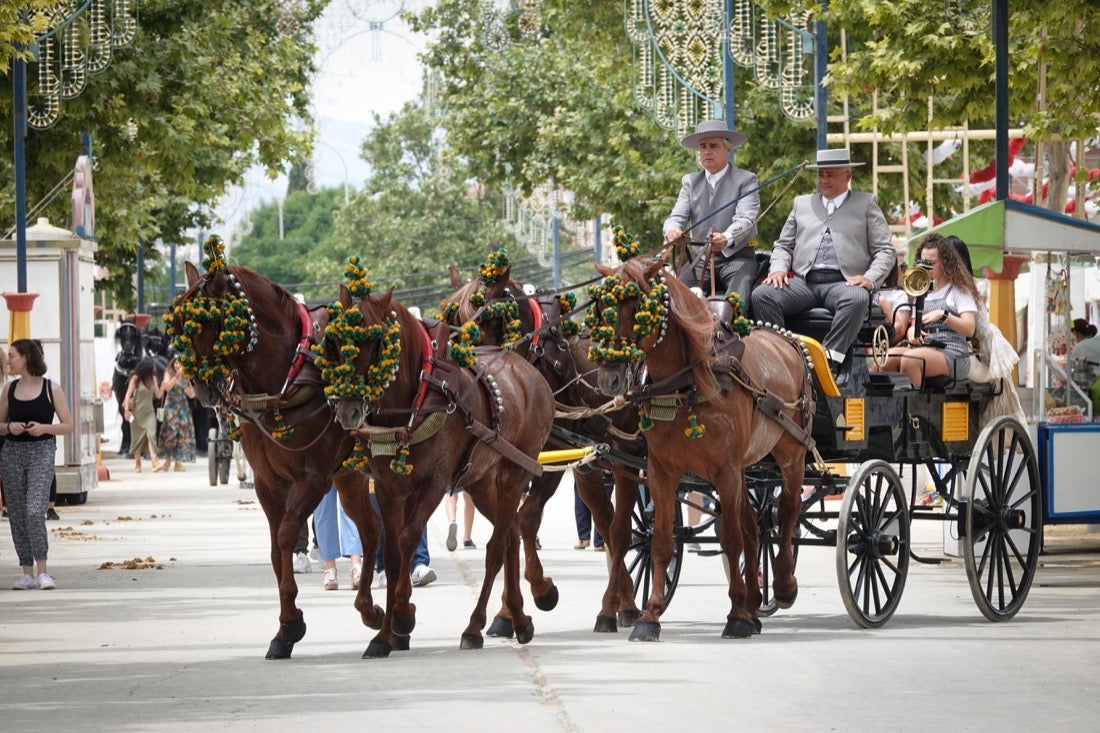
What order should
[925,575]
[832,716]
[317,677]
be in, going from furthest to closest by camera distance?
[925,575] < [317,677] < [832,716]

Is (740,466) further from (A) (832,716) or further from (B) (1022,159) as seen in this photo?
(B) (1022,159)

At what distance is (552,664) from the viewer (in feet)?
37.1

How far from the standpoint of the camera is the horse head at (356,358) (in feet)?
37.1

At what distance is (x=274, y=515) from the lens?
1210cm

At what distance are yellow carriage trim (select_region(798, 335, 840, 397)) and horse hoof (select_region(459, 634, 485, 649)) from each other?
9.43ft

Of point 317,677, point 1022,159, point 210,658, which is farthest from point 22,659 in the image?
point 1022,159

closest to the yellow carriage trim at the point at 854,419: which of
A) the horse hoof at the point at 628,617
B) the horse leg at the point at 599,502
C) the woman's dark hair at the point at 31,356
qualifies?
the horse leg at the point at 599,502

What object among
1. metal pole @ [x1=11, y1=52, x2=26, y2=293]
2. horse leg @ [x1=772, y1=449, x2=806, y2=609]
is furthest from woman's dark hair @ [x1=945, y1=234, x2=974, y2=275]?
metal pole @ [x1=11, y1=52, x2=26, y2=293]

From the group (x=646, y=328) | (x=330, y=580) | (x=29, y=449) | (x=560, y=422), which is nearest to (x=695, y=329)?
(x=646, y=328)

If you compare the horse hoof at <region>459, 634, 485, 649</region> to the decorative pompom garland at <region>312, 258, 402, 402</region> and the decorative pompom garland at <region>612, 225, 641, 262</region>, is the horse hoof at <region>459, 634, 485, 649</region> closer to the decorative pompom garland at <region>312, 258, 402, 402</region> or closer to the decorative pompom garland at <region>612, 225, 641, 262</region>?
the decorative pompom garland at <region>312, 258, 402, 402</region>

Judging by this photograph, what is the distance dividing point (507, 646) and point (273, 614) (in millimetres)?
2826

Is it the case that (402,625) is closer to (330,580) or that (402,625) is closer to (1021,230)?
(330,580)

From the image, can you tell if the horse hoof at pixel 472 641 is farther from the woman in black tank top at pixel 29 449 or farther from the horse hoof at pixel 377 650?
the woman in black tank top at pixel 29 449

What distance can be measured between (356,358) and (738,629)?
2.85 metres
